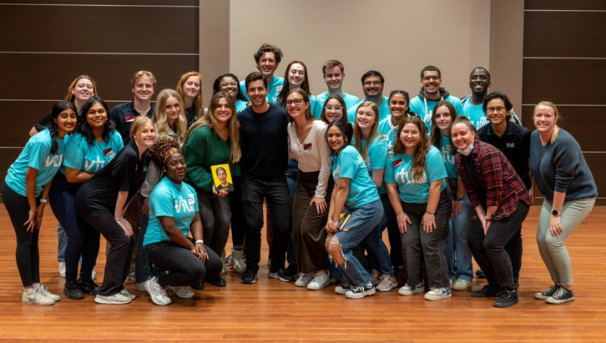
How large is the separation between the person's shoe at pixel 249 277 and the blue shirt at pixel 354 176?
872 millimetres

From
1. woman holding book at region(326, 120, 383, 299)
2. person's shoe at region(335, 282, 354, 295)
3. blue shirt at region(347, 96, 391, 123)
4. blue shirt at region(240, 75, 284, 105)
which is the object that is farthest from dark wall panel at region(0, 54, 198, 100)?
person's shoe at region(335, 282, 354, 295)

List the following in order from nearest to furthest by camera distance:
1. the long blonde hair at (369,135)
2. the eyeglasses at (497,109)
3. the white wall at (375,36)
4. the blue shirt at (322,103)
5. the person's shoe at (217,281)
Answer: the eyeglasses at (497,109)
the long blonde hair at (369,135)
the person's shoe at (217,281)
the blue shirt at (322,103)
the white wall at (375,36)

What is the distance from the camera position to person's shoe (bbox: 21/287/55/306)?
411 centimetres

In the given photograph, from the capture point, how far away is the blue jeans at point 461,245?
14.8ft

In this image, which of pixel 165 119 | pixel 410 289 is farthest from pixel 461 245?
pixel 165 119

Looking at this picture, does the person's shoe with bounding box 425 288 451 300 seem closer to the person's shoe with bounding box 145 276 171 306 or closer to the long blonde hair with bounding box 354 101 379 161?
the long blonde hair with bounding box 354 101 379 161

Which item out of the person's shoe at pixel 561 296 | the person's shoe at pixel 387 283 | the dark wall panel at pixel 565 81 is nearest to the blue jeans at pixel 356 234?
the person's shoe at pixel 387 283

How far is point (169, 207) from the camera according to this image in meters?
4.05

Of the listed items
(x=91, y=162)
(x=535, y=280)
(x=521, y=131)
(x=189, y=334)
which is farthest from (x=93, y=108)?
(x=535, y=280)

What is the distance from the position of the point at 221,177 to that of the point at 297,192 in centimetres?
54

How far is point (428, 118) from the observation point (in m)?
5.04

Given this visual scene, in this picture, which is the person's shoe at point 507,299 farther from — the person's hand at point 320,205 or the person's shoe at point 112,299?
the person's shoe at point 112,299

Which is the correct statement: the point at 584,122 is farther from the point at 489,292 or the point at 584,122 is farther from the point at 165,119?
the point at 165,119

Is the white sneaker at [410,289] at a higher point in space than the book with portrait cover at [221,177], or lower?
lower
